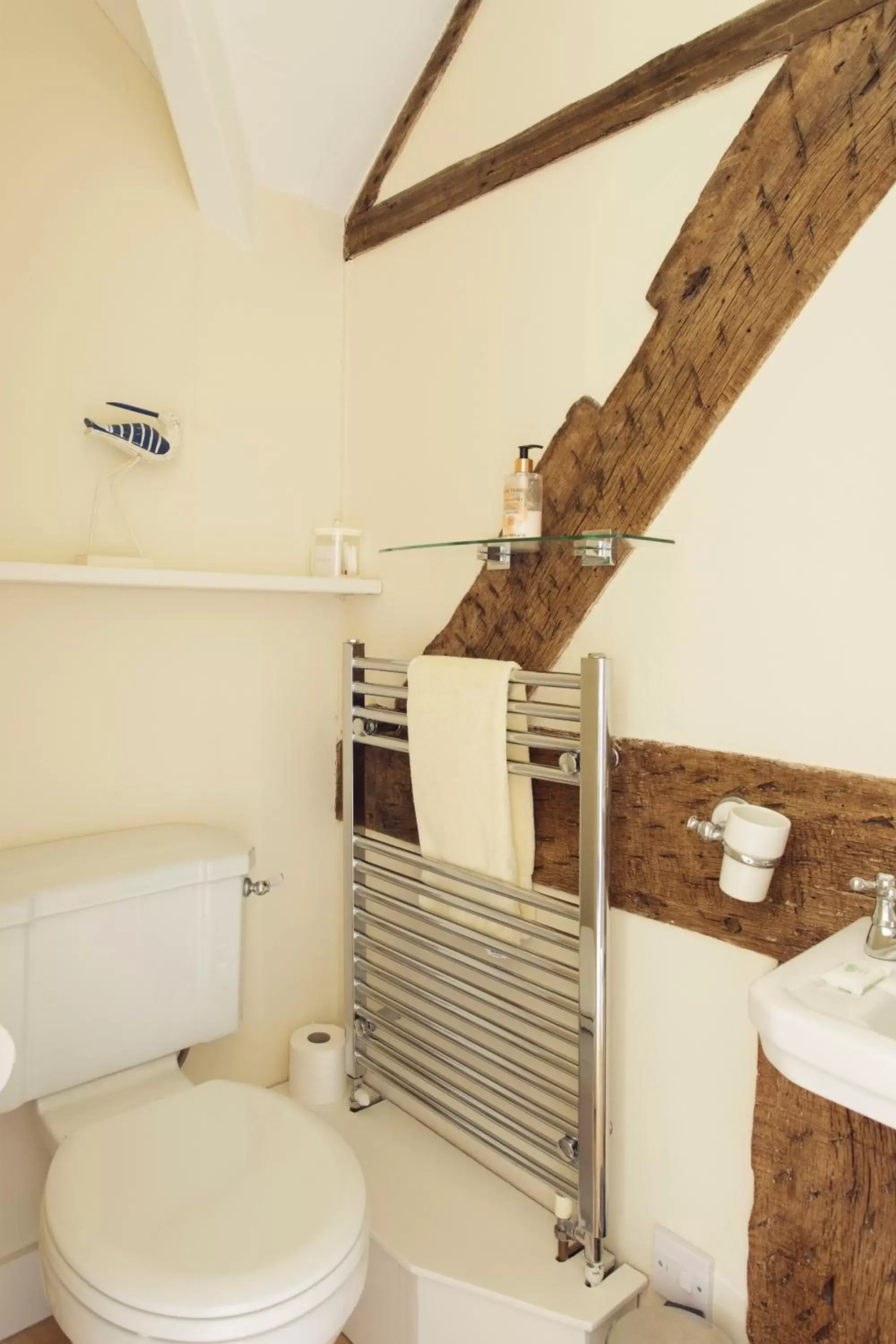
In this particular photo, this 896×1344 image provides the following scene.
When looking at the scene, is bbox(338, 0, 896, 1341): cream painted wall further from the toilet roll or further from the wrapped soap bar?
the toilet roll

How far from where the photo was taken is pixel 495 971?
5.11ft

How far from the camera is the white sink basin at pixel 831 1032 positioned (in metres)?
0.80

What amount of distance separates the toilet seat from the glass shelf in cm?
94

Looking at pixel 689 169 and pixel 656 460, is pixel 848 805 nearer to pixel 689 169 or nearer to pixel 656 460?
pixel 656 460

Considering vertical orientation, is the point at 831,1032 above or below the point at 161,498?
below

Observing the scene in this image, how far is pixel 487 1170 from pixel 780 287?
1.56 metres

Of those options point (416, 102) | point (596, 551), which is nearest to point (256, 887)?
point (596, 551)

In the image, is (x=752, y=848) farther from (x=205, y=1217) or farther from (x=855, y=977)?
(x=205, y=1217)

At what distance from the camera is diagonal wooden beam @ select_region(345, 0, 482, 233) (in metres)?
1.65

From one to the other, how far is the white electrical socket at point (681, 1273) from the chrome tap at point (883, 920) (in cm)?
64

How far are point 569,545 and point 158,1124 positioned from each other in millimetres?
1113

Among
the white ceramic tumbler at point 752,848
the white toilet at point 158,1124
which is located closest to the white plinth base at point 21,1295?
the white toilet at point 158,1124

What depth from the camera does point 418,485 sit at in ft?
5.83

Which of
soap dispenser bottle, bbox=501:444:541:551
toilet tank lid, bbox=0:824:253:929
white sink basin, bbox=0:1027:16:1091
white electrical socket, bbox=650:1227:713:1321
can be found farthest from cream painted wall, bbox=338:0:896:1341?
white sink basin, bbox=0:1027:16:1091
